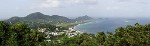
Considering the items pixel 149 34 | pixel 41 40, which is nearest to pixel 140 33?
pixel 149 34

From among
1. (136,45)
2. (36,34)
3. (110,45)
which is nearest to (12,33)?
(36,34)

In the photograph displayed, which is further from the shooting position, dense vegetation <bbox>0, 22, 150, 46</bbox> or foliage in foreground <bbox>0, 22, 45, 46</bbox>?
foliage in foreground <bbox>0, 22, 45, 46</bbox>

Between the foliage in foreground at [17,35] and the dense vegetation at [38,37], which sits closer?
the dense vegetation at [38,37]

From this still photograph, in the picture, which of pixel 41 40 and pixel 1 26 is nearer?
pixel 1 26

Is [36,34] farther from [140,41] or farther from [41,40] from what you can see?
[140,41]

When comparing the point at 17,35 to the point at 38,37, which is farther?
the point at 38,37

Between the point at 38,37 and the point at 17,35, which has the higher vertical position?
the point at 17,35

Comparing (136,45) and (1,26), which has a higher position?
(1,26)

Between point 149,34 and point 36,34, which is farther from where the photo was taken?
point 36,34

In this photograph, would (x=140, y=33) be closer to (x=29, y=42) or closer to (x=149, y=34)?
(x=149, y=34)
